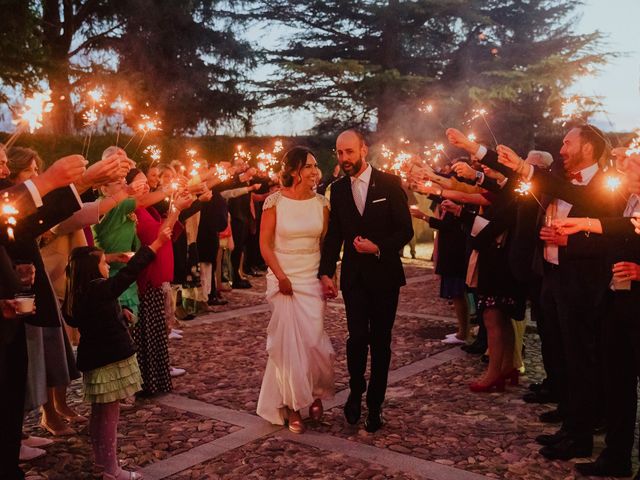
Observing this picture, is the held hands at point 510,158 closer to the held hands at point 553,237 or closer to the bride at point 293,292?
the held hands at point 553,237

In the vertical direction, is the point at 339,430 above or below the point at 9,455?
below

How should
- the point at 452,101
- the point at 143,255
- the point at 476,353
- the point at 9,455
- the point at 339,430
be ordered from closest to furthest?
the point at 9,455 → the point at 143,255 → the point at 339,430 → the point at 476,353 → the point at 452,101

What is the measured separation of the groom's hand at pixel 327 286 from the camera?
5.30 m

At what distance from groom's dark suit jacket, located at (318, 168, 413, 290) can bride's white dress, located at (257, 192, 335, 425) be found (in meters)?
0.16

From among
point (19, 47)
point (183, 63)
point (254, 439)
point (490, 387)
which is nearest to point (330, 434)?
point (254, 439)

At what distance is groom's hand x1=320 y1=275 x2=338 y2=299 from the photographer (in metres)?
5.30

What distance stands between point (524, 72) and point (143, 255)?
25.9m

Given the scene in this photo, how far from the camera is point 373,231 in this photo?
533 cm

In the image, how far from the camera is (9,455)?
367cm

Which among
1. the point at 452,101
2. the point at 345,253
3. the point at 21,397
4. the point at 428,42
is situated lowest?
the point at 21,397

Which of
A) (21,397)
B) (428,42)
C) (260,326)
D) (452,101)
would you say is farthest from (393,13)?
(21,397)

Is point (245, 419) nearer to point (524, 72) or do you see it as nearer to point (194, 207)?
point (194, 207)

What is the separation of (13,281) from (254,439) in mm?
2367

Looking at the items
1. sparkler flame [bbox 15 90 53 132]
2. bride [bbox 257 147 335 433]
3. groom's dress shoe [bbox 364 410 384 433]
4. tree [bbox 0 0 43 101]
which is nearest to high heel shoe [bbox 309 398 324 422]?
bride [bbox 257 147 335 433]
